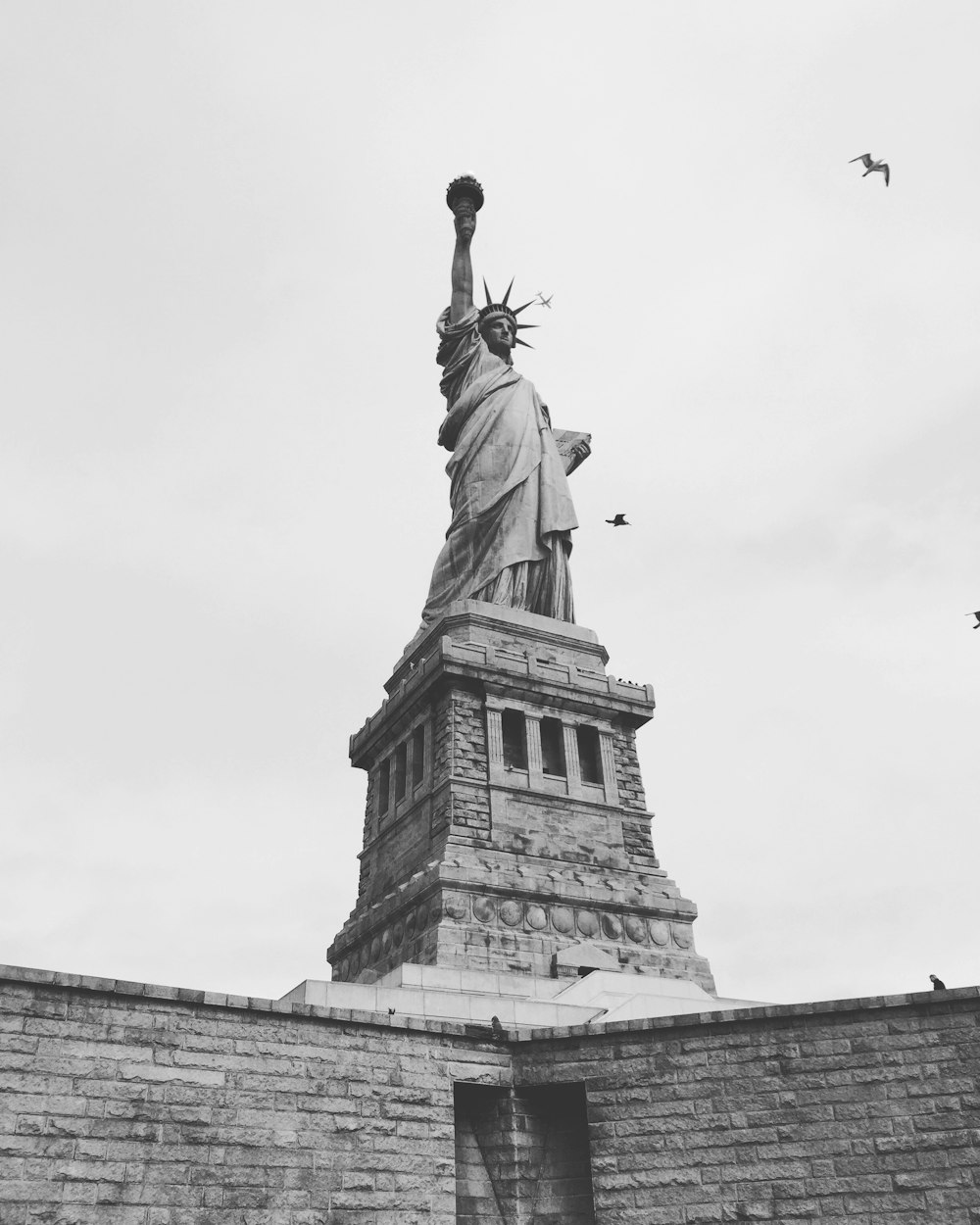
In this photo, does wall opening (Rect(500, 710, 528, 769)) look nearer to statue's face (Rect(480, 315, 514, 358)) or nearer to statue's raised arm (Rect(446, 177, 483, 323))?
statue's face (Rect(480, 315, 514, 358))

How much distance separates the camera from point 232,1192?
12.1m

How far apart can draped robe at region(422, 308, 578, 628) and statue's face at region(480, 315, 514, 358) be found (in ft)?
6.03

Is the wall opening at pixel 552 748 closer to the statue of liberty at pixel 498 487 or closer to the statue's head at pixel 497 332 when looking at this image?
the statue of liberty at pixel 498 487

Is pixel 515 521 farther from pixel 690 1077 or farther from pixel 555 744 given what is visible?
pixel 690 1077

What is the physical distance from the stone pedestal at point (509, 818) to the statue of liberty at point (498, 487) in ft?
5.20

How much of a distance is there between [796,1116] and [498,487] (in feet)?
69.3

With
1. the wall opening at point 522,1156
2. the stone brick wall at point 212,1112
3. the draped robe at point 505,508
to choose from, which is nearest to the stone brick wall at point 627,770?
the draped robe at point 505,508

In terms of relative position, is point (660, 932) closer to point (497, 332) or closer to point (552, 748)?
point (552, 748)

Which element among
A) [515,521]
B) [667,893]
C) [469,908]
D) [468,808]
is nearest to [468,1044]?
[469,908]

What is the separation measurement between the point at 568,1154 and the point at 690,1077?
1857 millimetres

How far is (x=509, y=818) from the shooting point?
2541cm

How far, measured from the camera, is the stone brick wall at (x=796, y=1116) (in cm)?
1240

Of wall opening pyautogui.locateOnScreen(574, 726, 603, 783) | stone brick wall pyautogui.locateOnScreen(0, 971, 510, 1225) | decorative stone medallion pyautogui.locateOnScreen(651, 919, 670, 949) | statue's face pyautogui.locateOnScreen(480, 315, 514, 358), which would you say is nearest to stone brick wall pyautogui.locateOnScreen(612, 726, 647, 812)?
wall opening pyautogui.locateOnScreen(574, 726, 603, 783)

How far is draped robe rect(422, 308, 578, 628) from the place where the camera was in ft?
101
